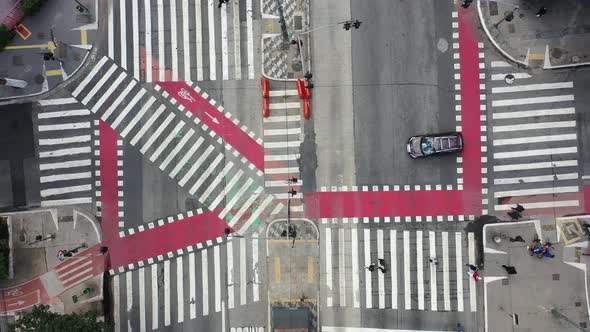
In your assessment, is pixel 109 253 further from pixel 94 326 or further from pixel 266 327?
pixel 266 327

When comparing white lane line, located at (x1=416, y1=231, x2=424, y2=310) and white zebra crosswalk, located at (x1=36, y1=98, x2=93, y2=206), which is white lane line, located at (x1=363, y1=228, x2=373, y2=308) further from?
white zebra crosswalk, located at (x1=36, y1=98, x2=93, y2=206)

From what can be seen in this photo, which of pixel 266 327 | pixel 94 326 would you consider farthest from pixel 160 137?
pixel 266 327

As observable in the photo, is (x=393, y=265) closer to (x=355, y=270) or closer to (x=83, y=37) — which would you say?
(x=355, y=270)

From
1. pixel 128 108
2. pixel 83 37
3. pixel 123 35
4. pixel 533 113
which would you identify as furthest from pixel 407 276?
pixel 83 37

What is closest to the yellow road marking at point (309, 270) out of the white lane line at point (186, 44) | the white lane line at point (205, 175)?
the white lane line at point (205, 175)

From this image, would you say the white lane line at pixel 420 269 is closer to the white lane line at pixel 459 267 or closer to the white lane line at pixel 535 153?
the white lane line at pixel 459 267

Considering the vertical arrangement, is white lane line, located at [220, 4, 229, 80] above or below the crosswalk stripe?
above

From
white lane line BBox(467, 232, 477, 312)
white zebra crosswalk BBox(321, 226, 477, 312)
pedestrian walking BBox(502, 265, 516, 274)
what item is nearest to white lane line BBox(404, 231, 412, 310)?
white zebra crosswalk BBox(321, 226, 477, 312)
